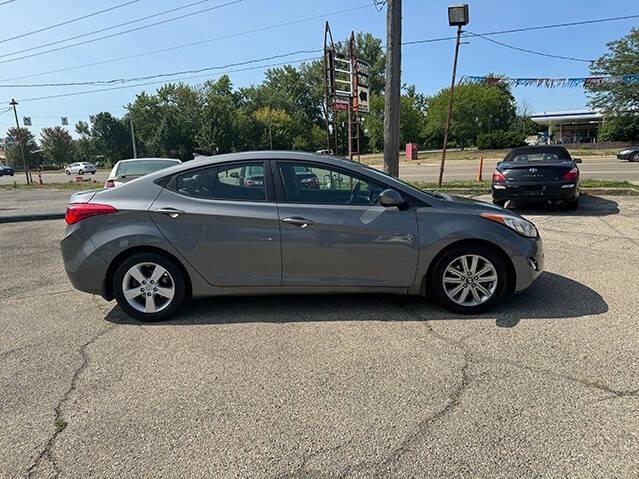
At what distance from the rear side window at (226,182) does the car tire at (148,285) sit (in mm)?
690

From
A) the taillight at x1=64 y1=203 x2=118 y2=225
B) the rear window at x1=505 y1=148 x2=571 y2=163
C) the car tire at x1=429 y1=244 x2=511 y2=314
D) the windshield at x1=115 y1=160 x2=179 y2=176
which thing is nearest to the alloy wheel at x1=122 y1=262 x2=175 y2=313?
the taillight at x1=64 y1=203 x2=118 y2=225

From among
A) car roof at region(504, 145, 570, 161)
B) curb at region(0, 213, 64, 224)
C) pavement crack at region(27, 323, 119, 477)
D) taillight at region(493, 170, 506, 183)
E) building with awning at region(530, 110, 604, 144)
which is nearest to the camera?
pavement crack at region(27, 323, 119, 477)

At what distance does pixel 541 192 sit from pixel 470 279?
625 centimetres

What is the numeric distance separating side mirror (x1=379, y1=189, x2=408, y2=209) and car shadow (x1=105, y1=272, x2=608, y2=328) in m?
1.02

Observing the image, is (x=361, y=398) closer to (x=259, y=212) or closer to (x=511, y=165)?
(x=259, y=212)

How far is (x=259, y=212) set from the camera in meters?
3.93

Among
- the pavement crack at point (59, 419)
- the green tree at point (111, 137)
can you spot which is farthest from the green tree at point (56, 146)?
the pavement crack at point (59, 419)

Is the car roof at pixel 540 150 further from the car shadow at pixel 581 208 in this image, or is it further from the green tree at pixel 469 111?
the green tree at pixel 469 111

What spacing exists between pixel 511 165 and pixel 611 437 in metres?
8.14

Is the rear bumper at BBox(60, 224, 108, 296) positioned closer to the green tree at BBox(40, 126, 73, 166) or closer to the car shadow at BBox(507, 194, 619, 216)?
the car shadow at BBox(507, 194, 619, 216)

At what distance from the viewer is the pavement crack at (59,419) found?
7.38ft

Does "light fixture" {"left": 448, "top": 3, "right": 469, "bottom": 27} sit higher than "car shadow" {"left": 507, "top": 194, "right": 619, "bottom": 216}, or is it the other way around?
"light fixture" {"left": 448, "top": 3, "right": 469, "bottom": 27}

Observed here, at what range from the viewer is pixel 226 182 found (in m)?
4.05

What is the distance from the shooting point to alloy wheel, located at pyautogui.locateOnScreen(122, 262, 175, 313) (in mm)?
4016
